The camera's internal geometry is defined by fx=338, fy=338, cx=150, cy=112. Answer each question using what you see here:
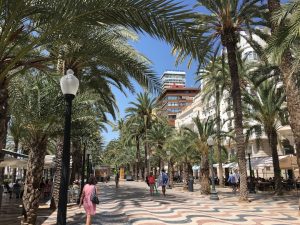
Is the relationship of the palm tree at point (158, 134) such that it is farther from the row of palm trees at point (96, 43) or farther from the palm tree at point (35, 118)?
the palm tree at point (35, 118)

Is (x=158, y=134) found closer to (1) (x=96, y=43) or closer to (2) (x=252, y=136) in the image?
(2) (x=252, y=136)

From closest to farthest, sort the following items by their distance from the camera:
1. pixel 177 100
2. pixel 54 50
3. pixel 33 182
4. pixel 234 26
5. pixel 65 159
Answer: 1. pixel 65 159
2. pixel 33 182
3. pixel 54 50
4. pixel 234 26
5. pixel 177 100

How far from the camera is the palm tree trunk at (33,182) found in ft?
33.7

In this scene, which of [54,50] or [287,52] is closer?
[54,50]

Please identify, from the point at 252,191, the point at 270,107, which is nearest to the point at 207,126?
the point at 270,107

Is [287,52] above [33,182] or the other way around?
above

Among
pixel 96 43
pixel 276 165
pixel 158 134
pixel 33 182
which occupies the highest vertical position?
pixel 158 134

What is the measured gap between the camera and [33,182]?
10492 mm

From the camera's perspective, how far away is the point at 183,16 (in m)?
6.06

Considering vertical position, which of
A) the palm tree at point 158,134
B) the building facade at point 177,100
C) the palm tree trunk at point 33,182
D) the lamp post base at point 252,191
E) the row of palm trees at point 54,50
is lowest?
the lamp post base at point 252,191

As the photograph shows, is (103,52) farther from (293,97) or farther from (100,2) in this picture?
(293,97)

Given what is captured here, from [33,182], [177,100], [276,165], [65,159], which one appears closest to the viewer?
[65,159]

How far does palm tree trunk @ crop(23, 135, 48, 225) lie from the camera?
33.7 ft

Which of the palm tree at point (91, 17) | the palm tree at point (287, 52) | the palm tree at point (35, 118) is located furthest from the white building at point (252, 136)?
the palm tree at point (91, 17)
